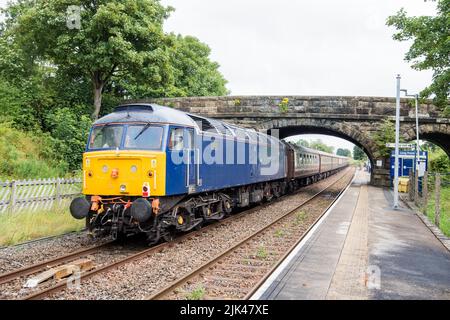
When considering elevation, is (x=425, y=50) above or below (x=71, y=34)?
below

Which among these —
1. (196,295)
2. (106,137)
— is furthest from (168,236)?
(196,295)

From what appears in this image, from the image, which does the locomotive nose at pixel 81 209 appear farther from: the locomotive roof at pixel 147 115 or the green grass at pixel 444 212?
the green grass at pixel 444 212

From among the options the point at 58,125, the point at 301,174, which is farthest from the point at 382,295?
the point at 301,174

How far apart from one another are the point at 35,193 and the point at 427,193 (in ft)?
51.9

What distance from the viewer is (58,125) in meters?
20.2

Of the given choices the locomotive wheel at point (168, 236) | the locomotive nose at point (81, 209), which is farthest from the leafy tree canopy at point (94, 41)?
the locomotive nose at point (81, 209)

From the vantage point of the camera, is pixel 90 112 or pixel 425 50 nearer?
pixel 425 50

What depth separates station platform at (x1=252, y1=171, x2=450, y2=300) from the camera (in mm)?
6312

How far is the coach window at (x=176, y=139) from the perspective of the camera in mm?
9727

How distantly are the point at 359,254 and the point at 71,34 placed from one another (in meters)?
18.0

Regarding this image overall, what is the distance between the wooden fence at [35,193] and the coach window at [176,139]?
16.0 feet

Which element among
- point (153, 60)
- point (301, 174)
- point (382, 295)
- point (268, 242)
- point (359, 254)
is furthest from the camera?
point (301, 174)

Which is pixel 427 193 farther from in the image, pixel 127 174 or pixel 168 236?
pixel 127 174
